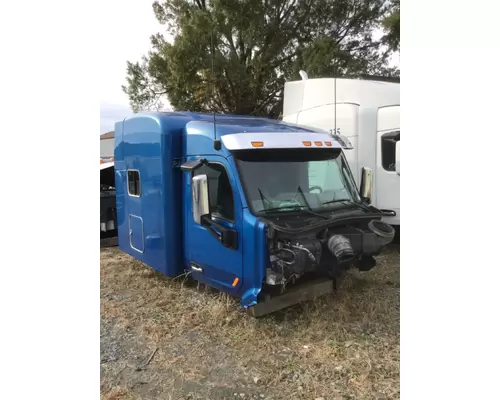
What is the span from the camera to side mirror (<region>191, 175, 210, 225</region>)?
330cm

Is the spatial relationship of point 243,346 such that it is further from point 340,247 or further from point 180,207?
point 180,207

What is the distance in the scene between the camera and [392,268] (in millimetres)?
5242

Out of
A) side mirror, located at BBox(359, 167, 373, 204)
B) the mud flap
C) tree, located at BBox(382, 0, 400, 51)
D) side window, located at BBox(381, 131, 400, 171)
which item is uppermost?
tree, located at BBox(382, 0, 400, 51)

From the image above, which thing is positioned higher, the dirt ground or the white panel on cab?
the white panel on cab

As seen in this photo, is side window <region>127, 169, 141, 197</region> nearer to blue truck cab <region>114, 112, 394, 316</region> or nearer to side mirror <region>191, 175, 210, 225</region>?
blue truck cab <region>114, 112, 394, 316</region>

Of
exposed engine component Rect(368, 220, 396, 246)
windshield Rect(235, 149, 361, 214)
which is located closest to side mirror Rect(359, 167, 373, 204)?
windshield Rect(235, 149, 361, 214)

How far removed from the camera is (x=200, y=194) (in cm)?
333

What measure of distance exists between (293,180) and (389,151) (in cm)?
322

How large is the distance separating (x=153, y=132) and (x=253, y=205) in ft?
5.32

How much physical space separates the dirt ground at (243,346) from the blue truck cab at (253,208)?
0.95ft

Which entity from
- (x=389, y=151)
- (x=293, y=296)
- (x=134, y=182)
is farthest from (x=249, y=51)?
(x=293, y=296)

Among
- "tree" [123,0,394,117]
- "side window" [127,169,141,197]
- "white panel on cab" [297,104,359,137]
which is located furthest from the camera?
"white panel on cab" [297,104,359,137]

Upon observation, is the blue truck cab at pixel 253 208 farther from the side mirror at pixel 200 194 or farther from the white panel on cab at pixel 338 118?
→ the white panel on cab at pixel 338 118

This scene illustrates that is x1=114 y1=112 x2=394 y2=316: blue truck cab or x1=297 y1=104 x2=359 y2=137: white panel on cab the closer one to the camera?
x1=114 y1=112 x2=394 y2=316: blue truck cab
